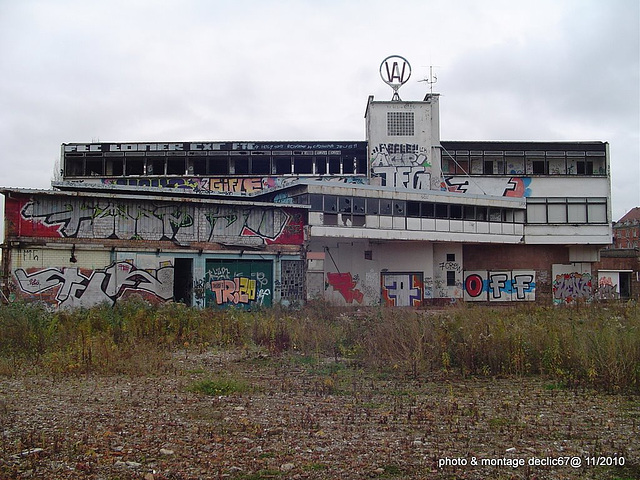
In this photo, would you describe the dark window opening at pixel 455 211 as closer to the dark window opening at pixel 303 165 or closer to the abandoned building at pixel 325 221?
the abandoned building at pixel 325 221

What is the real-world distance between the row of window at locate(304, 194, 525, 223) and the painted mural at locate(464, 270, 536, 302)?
139 inches

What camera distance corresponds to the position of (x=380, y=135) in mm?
39750

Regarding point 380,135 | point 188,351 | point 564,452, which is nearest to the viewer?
point 564,452

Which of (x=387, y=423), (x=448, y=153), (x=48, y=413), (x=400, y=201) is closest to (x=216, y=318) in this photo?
(x=48, y=413)

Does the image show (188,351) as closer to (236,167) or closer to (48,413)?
(48,413)

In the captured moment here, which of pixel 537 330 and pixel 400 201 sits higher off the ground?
pixel 400 201

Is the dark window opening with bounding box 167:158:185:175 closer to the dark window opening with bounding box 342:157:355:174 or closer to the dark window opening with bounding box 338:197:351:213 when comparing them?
the dark window opening with bounding box 342:157:355:174

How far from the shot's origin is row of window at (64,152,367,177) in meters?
40.5

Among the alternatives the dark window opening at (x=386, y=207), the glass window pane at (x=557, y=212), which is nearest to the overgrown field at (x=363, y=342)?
the dark window opening at (x=386, y=207)

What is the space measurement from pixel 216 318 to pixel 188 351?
9.92 ft

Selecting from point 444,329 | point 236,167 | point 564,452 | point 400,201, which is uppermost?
point 236,167

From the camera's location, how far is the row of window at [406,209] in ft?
91.6

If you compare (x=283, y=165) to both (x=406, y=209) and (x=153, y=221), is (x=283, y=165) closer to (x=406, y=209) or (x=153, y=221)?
(x=406, y=209)

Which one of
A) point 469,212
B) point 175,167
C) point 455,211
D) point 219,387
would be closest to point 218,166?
point 175,167
